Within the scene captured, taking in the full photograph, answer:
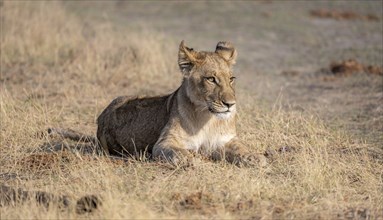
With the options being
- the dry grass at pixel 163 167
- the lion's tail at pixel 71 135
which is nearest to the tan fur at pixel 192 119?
the dry grass at pixel 163 167

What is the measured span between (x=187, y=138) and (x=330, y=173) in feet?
4.74

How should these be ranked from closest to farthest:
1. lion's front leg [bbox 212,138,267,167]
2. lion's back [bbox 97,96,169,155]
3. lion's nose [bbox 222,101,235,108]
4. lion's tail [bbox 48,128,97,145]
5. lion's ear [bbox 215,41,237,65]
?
lion's nose [bbox 222,101,235,108]
lion's front leg [bbox 212,138,267,167]
lion's ear [bbox 215,41,237,65]
lion's back [bbox 97,96,169,155]
lion's tail [bbox 48,128,97,145]

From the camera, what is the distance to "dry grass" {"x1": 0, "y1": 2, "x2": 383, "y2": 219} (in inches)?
219

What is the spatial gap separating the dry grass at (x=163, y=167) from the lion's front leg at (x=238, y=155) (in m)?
0.13

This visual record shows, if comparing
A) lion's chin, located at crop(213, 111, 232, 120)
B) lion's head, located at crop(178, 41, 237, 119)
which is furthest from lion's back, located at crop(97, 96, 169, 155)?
lion's chin, located at crop(213, 111, 232, 120)

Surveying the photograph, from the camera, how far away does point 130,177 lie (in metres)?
6.47

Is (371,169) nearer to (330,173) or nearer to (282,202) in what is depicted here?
(330,173)

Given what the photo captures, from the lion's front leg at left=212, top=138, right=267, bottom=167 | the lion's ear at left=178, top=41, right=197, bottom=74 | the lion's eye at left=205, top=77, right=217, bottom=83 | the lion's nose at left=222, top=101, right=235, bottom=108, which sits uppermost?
the lion's ear at left=178, top=41, right=197, bottom=74

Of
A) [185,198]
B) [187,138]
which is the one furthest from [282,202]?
[187,138]

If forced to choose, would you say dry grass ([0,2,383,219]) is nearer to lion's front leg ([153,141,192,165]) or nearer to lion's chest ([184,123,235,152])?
lion's front leg ([153,141,192,165])

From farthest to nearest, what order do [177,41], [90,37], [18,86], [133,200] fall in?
[177,41]
[90,37]
[18,86]
[133,200]

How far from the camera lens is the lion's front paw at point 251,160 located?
688 cm

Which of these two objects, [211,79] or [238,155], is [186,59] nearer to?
[211,79]

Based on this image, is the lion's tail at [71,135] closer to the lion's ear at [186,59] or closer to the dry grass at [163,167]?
the dry grass at [163,167]
